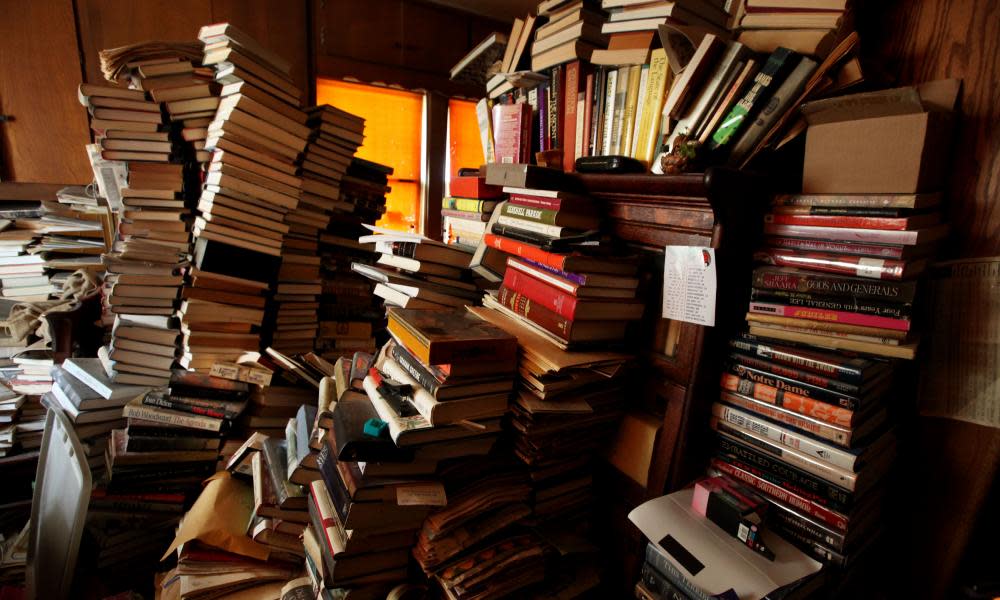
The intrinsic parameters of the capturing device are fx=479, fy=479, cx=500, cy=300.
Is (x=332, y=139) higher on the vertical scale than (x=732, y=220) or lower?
higher

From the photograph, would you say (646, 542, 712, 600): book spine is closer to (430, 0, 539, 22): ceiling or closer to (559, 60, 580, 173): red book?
(559, 60, 580, 173): red book

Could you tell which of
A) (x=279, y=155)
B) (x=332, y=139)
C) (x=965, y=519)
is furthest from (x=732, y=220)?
(x=332, y=139)

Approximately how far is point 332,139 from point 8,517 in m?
2.36

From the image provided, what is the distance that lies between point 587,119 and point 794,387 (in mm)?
932

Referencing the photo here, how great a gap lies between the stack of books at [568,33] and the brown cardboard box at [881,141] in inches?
26.7

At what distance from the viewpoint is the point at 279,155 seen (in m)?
2.21

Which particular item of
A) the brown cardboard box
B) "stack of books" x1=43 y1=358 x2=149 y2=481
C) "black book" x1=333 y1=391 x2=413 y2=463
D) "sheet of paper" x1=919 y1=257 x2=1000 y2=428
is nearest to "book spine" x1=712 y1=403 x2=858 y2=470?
"sheet of paper" x1=919 y1=257 x2=1000 y2=428

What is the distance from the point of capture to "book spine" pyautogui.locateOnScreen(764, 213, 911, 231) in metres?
0.92

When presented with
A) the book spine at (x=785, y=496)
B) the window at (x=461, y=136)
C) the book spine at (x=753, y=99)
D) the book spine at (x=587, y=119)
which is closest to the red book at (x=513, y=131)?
the book spine at (x=587, y=119)

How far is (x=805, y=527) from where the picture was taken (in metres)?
1.01

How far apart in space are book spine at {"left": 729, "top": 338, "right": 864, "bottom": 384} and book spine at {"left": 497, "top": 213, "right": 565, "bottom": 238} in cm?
50

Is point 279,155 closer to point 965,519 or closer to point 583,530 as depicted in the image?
point 583,530

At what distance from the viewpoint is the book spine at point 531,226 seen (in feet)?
4.09

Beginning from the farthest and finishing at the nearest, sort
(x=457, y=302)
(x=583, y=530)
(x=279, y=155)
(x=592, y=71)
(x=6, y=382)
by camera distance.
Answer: (x=6, y=382) < (x=279, y=155) < (x=457, y=302) < (x=592, y=71) < (x=583, y=530)
